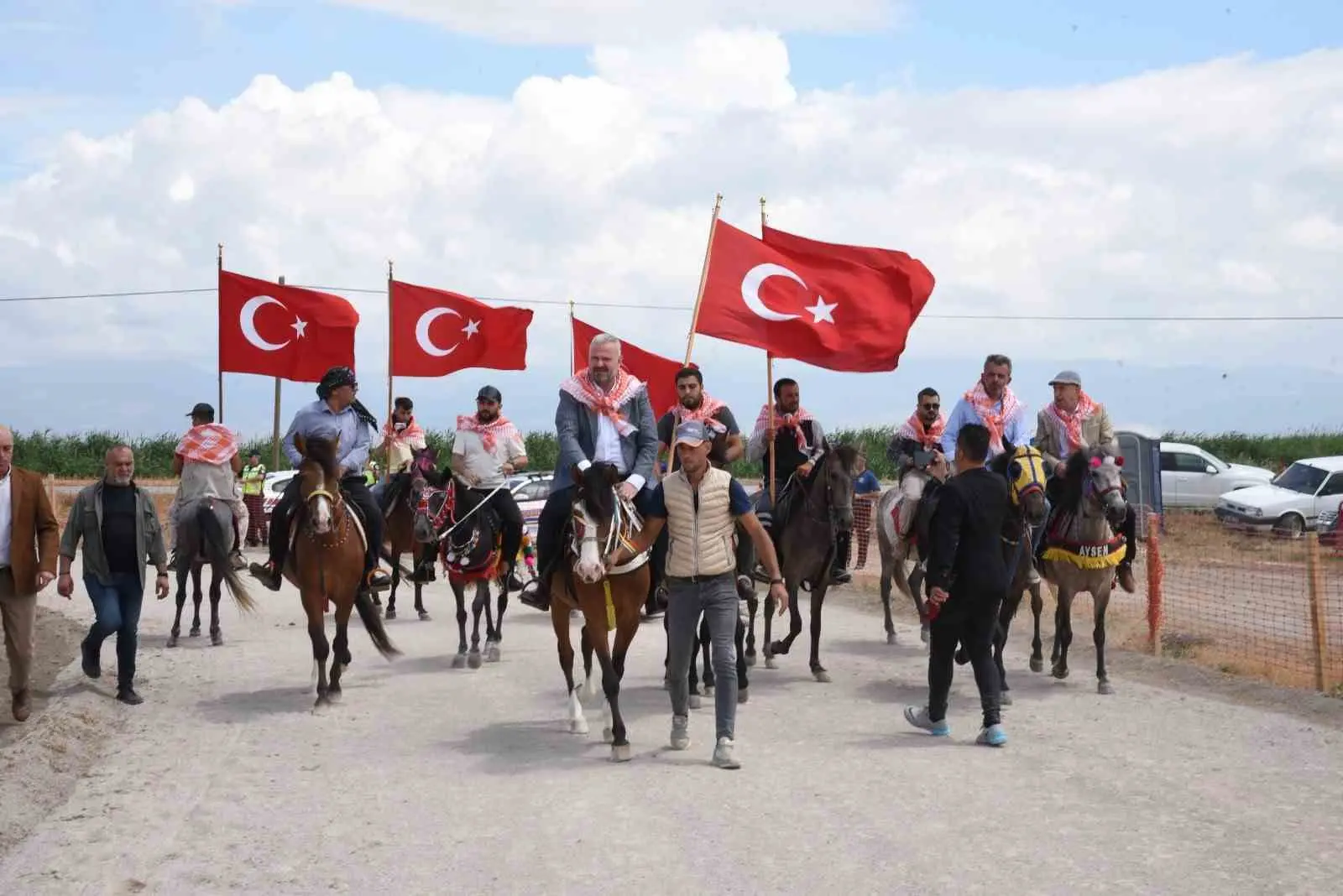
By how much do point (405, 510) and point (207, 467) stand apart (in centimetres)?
250

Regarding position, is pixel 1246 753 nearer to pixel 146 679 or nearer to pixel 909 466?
pixel 909 466

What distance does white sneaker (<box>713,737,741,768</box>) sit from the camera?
9141 mm

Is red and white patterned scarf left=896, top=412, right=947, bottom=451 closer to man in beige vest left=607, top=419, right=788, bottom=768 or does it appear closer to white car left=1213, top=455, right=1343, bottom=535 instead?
man in beige vest left=607, top=419, right=788, bottom=768

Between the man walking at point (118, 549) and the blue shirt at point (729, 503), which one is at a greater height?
the blue shirt at point (729, 503)

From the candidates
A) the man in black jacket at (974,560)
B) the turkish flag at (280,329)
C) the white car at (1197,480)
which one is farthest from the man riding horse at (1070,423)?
the white car at (1197,480)

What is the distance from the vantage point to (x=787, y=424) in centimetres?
1383

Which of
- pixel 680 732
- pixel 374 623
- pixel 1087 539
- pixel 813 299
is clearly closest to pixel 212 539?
pixel 374 623

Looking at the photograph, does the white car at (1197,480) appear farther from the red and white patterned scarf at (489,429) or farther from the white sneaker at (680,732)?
the white sneaker at (680,732)

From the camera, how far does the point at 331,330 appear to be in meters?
20.1

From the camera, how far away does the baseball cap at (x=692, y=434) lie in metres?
9.23

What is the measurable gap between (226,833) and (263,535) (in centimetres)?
2439

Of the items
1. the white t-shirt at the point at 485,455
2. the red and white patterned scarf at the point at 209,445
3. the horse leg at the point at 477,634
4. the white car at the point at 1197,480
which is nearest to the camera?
the horse leg at the point at 477,634

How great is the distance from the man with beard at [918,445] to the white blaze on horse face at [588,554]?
216 inches

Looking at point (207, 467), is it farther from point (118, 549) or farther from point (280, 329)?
point (280, 329)
